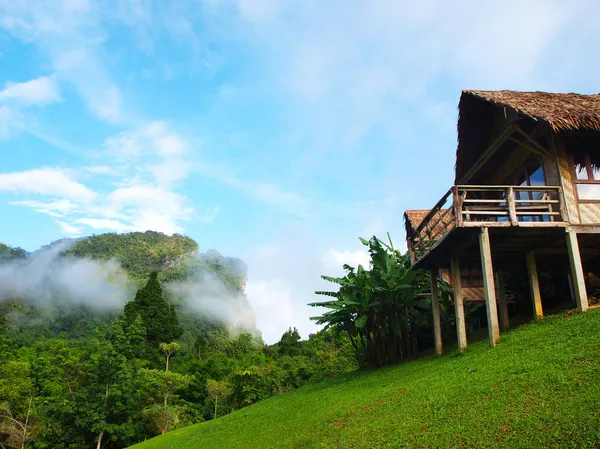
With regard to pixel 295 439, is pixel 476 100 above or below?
above

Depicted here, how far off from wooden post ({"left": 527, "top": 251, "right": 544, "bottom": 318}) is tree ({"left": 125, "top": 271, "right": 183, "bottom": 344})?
4028cm


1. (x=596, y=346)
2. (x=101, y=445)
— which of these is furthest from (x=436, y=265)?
(x=101, y=445)

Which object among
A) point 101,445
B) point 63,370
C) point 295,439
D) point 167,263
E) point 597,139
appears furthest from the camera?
point 167,263

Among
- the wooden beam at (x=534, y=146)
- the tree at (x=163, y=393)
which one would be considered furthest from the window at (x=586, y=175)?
the tree at (x=163, y=393)

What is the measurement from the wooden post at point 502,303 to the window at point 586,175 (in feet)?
13.5

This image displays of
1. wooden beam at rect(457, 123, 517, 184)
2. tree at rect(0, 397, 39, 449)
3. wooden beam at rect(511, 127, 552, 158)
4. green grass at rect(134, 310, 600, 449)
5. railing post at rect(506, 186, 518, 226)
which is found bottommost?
tree at rect(0, 397, 39, 449)

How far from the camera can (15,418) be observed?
3058 centimetres

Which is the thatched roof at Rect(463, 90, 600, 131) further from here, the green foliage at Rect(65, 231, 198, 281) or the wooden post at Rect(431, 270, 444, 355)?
the green foliage at Rect(65, 231, 198, 281)

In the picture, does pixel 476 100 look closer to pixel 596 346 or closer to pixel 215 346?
pixel 596 346

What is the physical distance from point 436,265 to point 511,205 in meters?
3.87

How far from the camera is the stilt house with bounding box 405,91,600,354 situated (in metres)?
12.4

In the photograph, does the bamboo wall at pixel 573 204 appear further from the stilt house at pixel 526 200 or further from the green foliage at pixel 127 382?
the green foliage at pixel 127 382

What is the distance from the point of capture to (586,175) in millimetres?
13188

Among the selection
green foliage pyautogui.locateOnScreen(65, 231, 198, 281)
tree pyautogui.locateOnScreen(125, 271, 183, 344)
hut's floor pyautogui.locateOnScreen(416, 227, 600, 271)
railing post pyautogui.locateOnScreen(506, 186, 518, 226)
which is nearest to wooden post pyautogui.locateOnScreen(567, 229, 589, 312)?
hut's floor pyautogui.locateOnScreen(416, 227, 600, 271)
